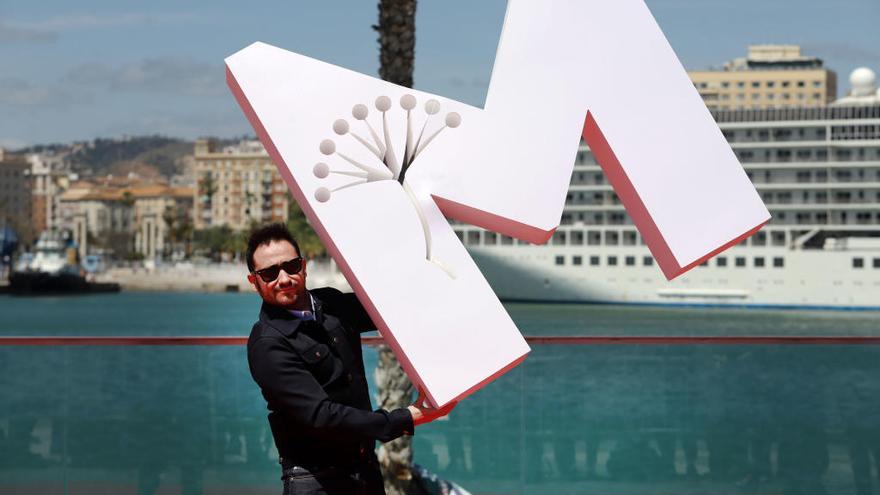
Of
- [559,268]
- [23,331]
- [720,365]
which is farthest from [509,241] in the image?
[720,365]

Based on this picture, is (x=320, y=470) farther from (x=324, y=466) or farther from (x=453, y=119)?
(x=453, y=119)

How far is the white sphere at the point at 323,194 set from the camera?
3174mm

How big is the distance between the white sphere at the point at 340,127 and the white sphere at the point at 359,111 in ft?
0.12

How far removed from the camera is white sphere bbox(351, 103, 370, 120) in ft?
10.7

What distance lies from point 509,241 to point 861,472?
5444cm

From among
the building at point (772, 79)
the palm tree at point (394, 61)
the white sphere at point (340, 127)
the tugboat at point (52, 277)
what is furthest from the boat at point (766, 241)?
the white sphere at point (340, 127)

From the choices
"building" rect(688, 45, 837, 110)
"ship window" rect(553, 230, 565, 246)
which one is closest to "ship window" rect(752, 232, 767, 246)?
"ship window" rect(553, 230, 565, 246)

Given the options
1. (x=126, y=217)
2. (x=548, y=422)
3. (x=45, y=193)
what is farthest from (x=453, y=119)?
(x=45, y=193)

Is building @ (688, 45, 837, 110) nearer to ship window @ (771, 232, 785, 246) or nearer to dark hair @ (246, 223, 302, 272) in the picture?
ship window @ (771, 232, 785, 246)

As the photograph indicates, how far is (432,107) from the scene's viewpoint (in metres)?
3.30

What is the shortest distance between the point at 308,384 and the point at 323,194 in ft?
1.86

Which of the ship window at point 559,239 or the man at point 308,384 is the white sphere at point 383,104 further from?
the ship window at point 559,239

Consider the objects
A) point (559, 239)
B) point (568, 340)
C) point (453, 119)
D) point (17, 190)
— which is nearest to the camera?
point (453, 119)

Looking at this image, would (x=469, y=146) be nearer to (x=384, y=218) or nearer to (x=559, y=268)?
(x=384, y=218)
